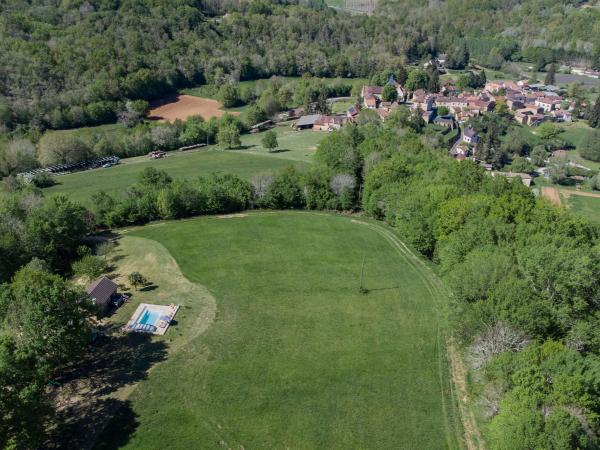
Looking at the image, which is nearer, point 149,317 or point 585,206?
point 149,317

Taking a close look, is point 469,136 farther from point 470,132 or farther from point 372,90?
point 372,90

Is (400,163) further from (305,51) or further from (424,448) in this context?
(305,51)

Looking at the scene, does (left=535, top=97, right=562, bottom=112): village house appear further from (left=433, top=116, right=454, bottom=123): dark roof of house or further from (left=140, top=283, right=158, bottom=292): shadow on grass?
(left=140, top=283, right=158, bottom=292): shadow on grass

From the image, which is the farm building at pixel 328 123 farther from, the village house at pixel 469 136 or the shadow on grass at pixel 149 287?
the shadow on grass at pixel 149 287

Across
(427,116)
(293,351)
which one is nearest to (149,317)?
(293,351)

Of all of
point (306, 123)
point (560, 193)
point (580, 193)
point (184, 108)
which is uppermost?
point (184, 108)

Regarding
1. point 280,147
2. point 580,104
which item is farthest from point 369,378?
point 580,104
